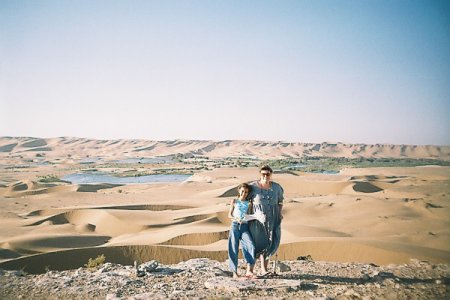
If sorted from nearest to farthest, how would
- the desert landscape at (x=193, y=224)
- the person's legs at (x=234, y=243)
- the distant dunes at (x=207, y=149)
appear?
the person's legs at (x=234, y=243) < the desert landscape at (x=193, y=224) < the distant dunes at (x=207, y=149)

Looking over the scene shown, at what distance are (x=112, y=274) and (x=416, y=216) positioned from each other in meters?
16.6

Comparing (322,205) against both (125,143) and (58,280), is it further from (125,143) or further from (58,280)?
(125,143)

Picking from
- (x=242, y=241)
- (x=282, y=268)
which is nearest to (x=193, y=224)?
(x=282, y=268)

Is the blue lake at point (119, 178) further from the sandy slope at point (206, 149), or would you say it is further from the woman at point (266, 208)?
the sandy slope at point (206, 149)

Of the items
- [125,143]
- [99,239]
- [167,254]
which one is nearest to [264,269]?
[167,254]

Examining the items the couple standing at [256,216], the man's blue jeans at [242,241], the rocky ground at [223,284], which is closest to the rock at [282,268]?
the rocky ground at [223,284]

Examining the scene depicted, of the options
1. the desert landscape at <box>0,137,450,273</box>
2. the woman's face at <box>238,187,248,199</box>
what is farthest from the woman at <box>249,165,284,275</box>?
the desert landscape at <box>0,137,450,273</box>

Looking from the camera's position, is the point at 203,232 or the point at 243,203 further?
the point at 203,232

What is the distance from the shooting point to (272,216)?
18.3 feet

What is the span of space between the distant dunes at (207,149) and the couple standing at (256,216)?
99.4m

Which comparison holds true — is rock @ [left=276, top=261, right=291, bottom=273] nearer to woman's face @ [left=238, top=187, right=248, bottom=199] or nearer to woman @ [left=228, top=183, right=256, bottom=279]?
Answer: woman @ [left=228, top=183, right=256, bottom=279]

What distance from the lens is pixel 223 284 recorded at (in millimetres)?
5492

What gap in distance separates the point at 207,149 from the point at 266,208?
121819 millimetres

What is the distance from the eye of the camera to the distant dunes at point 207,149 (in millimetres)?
109062
